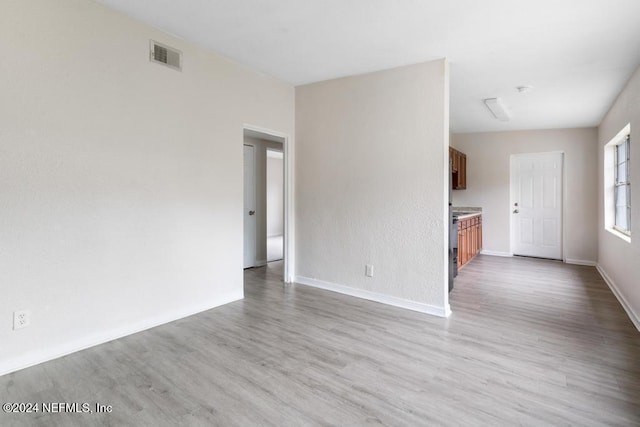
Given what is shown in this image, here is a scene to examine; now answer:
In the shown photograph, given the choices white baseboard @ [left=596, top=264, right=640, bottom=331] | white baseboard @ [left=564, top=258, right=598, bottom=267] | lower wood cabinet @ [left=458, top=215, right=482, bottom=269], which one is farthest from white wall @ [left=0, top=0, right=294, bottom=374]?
white baseboard @ [left=564, top=258, right=598, bottom=267]

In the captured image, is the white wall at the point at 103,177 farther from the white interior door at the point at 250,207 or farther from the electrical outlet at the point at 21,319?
the white interior door at the point at 250,207

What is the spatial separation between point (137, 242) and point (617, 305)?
4.94 metres

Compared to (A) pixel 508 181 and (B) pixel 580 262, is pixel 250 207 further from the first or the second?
(B) pixel 580 262

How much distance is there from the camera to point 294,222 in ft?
14.6

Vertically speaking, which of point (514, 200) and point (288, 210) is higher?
point (514, 200)

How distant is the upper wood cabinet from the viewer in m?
6.09

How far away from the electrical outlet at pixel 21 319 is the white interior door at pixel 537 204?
726cm

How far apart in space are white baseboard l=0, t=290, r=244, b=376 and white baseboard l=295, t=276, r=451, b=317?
1.32 metres

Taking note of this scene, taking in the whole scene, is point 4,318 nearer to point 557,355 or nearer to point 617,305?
point 557,355

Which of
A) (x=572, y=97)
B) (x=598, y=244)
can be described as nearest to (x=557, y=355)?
(x=572, y=97)

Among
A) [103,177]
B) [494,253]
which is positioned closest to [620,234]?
[494,253]

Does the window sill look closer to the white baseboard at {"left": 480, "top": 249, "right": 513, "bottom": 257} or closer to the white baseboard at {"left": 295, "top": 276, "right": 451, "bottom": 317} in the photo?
the white baseboard at {"left": 480, "top": 249, "right": 513, "bottom": 257}

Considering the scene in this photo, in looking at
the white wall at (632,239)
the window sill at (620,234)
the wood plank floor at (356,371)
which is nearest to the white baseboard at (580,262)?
the white wall at (632,239)

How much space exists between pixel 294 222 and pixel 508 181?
4.67 metres
